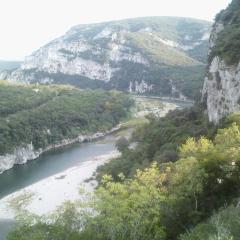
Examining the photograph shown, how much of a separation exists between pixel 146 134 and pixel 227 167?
187 feet

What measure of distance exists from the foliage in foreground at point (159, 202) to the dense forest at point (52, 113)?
2953 inches

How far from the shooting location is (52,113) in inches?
5438

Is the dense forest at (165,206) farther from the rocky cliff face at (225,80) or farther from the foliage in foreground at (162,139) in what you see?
the foliage in foreground at (162,139)

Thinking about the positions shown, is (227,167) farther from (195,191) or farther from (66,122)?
(66,122)

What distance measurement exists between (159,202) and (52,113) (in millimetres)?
106504

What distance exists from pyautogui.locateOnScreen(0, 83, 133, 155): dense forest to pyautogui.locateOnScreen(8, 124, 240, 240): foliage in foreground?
75.0 meters

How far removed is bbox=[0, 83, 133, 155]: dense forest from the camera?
118 m

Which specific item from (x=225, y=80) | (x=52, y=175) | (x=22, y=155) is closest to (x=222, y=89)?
(x=225, y=80)

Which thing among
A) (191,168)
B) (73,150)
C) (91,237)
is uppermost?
(191,168)

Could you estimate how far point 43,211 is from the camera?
70500mm

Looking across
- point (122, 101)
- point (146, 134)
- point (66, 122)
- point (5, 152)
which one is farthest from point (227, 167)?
point (122, 101)

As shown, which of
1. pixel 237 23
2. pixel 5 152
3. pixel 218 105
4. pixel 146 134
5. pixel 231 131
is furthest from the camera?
pixel 5 152

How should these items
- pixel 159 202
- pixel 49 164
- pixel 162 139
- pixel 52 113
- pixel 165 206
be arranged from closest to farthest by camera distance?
1. pixel 159 202
2. pixel 165 206
3. pixel 162 139
4. pixel 49 164
5. pixel 52 113

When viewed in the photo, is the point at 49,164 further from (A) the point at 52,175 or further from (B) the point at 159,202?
(B) the point at 159,202
